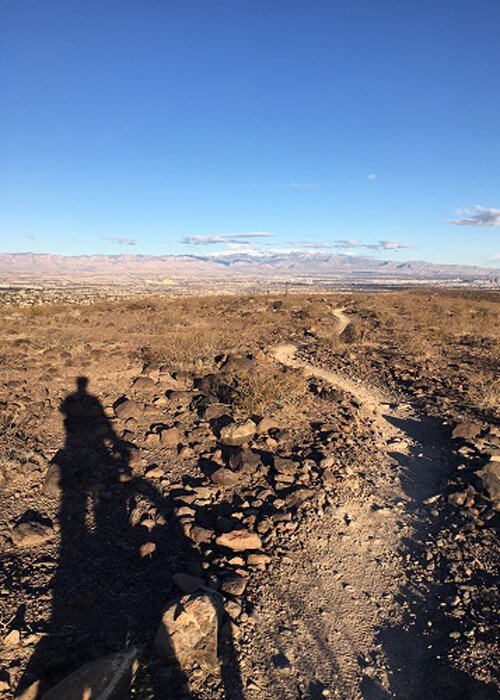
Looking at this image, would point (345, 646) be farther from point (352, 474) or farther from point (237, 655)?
point (352, 474)

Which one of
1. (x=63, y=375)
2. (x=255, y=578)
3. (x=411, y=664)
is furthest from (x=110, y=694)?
(x=63, y=375)

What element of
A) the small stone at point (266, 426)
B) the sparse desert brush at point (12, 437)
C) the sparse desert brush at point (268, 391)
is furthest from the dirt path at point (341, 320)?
the sparse desert brush at point (12, 437)

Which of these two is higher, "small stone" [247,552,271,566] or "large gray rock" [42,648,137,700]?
"large gray rock" [42,648,137,700]

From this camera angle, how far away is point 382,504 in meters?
5.74

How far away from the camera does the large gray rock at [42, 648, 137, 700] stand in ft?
9.23

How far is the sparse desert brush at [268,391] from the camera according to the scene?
8.45m

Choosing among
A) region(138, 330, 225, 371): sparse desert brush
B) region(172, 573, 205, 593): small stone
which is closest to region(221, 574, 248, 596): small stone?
region(172, 573, 205, 593): small stone

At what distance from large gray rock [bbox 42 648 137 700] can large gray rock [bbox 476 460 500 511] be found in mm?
4771

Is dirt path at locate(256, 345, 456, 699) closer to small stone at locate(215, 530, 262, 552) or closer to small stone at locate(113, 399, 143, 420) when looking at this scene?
small stone at locate(215, 530, 262, 552)

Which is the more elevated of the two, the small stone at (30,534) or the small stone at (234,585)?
the small stone at (30,534)

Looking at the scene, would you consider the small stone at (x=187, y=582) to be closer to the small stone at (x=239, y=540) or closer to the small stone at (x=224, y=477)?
the small stone at (x=239, y=540)

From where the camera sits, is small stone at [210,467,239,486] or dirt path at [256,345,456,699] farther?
small stone at [210,467,239,486]

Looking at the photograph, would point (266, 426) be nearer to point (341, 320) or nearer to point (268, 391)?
point (268, 391)

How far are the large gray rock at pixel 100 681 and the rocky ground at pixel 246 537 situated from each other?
14 mm
